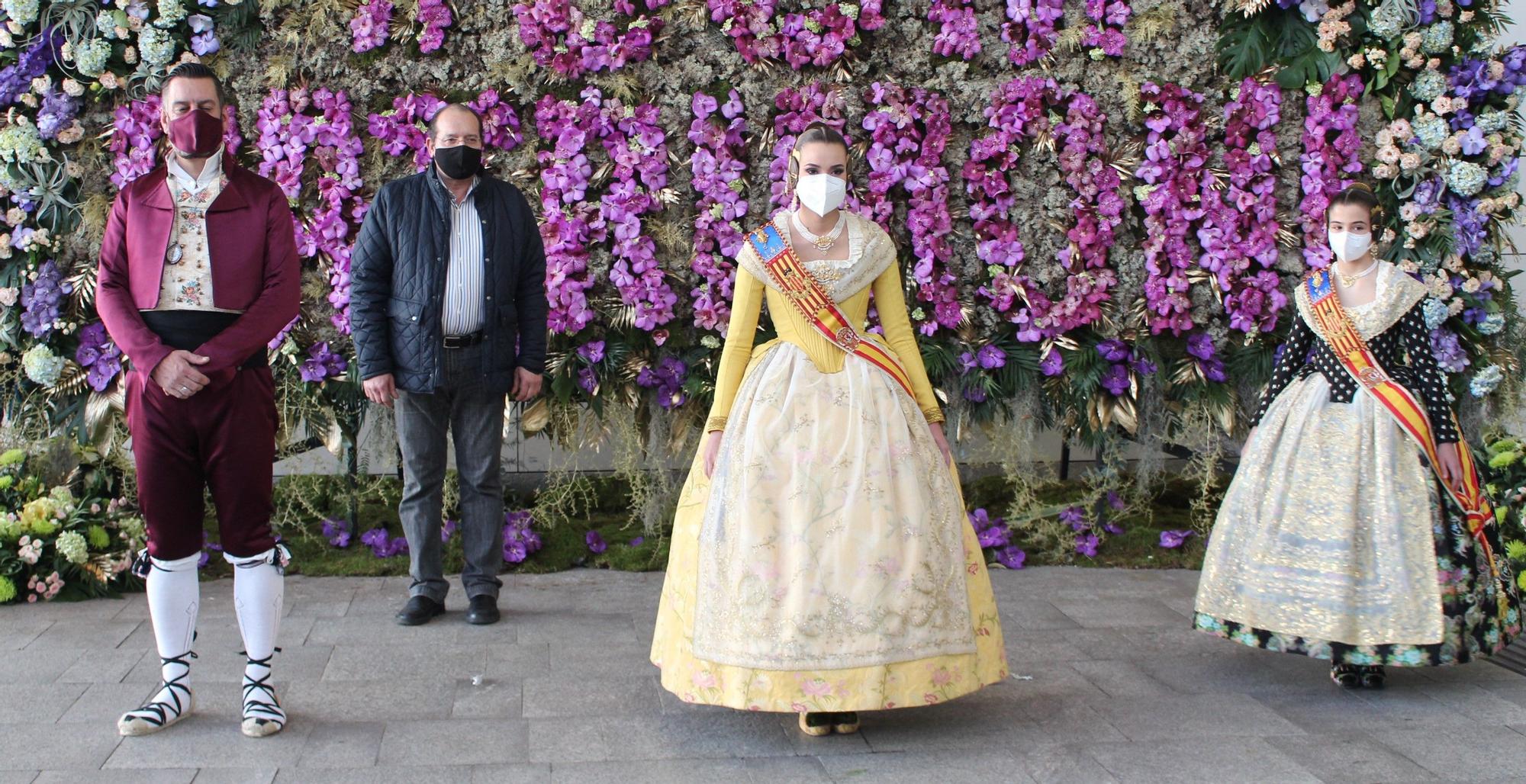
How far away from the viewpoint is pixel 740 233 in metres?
5.05

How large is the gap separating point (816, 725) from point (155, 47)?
3.40 m

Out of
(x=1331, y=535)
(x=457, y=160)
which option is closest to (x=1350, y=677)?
(x=1331, y=535)

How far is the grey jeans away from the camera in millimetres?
4234

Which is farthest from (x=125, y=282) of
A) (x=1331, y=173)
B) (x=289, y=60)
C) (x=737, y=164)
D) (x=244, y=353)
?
(x=1331, y=173)

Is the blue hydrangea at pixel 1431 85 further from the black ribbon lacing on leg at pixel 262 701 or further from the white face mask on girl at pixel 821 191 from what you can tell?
the black ribbon lacing on leg at pixel 262 701

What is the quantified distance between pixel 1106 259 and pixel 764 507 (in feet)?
8.57

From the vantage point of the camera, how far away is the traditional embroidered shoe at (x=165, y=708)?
312cm

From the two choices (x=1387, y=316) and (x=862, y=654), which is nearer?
(x=862, y=654)

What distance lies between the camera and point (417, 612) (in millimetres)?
4211

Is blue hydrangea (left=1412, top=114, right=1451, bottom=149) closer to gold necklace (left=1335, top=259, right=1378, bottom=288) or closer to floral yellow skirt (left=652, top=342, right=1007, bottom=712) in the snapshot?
gold necklace (left=1335, top=259, right=1378, bottom=288)

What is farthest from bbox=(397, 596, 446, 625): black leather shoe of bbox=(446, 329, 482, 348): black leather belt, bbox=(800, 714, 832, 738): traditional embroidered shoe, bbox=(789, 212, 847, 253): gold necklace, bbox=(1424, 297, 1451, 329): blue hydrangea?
bbox=(1424, 297, 1451, 329): blue hydrangea

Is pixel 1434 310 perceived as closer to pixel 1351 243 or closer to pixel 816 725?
pixel 1351 243

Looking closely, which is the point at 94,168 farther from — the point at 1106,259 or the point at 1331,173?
the point at 1331,173

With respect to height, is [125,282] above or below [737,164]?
below
